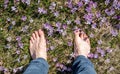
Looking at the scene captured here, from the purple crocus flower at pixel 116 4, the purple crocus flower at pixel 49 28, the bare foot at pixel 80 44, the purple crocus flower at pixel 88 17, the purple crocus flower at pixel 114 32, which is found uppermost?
the purple crocus flower at pixel 116 4

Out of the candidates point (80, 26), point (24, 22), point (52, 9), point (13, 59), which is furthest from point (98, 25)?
point (13, 59)

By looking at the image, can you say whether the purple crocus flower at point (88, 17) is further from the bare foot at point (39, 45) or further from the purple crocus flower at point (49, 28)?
the bare foot at point (39, 45)

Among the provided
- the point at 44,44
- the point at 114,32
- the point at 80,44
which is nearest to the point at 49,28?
the point at 44,44

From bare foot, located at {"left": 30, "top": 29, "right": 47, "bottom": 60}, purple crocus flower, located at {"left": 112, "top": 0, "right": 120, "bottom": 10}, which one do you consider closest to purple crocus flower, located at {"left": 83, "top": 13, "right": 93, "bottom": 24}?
purple crocus flower, located at {"left": 112, "top": 0, "right": 120, "bottom": 10}

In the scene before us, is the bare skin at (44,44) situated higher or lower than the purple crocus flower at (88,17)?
lower

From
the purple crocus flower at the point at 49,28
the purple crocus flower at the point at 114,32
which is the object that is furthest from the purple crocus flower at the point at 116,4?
the purple crocus flower at the point at 49,28

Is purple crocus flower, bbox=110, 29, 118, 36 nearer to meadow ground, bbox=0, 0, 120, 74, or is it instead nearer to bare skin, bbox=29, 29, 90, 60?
meadow ground, bbox=0, 0, 120, 74
